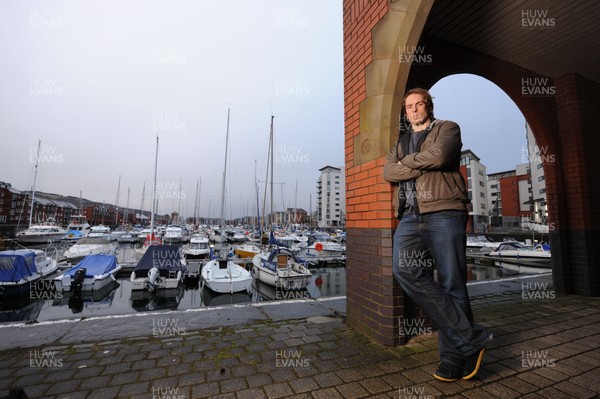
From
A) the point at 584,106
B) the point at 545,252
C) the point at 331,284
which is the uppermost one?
the point at 584,106

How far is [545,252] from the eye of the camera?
19.3m

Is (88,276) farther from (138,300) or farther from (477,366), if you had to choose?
(477,366)

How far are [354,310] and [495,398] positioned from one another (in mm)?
1700

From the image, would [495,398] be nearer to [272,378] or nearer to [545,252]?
[272,378]

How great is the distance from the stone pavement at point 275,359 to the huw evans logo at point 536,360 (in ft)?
0.04

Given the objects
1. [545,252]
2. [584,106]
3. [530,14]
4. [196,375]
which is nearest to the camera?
[196,375]

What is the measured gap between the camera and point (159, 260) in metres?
13.5

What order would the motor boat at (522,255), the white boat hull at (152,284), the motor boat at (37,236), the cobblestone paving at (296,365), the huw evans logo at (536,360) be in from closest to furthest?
the cobblestone paving at (296,365), the huw evans logo at (536,360), the white boat hull at (152,284), the motor boat at (522,255), the motor boat at (37,236)

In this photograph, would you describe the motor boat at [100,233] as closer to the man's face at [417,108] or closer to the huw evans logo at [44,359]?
the huw evans logo at [44,359]

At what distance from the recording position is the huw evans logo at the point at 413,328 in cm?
285

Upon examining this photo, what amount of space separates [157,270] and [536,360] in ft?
46.1

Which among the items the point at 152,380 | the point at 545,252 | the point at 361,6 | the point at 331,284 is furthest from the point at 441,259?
the point at 545,252

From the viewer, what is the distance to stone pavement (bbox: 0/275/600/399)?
2.00 m

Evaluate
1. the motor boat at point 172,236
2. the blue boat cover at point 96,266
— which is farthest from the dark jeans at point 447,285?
the motor boat at point 172,236
